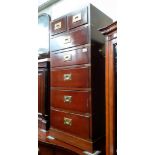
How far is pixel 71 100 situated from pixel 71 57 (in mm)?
388

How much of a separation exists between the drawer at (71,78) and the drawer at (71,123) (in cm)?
27

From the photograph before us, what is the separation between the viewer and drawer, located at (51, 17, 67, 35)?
1607 millimetres

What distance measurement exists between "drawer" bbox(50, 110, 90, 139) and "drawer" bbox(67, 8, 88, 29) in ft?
2.65

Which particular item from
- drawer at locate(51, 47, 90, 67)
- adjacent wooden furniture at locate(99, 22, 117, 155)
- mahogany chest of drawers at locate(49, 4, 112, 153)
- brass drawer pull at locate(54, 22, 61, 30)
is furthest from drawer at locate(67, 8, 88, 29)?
adjacent wooden furniture at locate(99, 22, 117, 155)

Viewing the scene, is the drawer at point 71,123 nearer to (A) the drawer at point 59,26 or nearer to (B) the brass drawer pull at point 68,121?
(B) the brass drawer pull at point 68,121

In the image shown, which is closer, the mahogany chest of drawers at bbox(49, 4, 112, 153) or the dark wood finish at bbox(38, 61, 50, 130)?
the mahogany chest of drawers at bbox(49, 4, 112, 153)

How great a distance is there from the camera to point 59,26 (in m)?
1.65

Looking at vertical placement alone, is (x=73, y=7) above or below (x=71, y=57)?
above

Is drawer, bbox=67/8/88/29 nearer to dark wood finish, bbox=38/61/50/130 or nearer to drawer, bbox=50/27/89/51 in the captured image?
drawer, bbox=50/27/89/51

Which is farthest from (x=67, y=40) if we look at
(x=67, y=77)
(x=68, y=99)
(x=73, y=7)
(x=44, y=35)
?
(x=44, y=35)

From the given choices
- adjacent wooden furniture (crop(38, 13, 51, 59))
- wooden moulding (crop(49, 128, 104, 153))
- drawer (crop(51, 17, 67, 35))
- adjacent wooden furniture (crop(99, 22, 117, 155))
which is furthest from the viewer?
adjacent wooden furniture (crop(38, 13, 51, 59))

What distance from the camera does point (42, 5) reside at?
2.63 meters

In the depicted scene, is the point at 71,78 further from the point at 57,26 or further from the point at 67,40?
the point at 57,26
